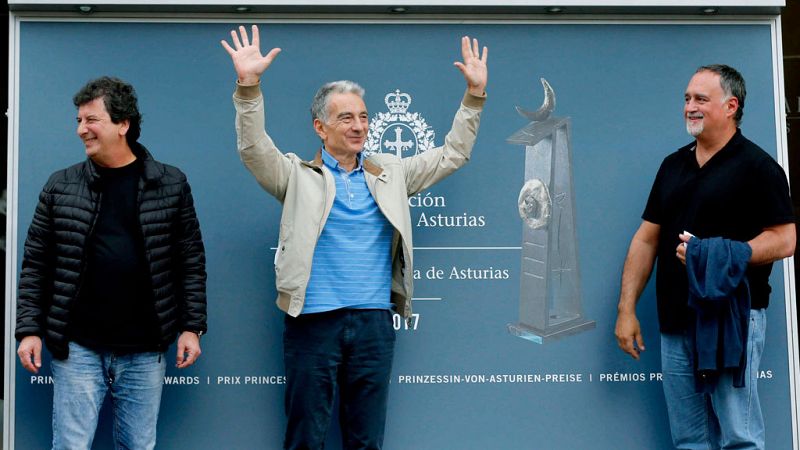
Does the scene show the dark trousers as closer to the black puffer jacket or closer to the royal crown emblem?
the black puffer jacket

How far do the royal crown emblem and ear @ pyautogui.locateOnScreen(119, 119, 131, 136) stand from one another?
108 centimetres

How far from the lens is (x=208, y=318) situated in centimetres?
438

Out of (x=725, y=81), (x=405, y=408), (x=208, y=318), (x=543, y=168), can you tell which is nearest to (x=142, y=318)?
(x=208, y=318)

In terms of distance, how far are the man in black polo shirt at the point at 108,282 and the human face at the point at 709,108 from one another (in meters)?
2.11

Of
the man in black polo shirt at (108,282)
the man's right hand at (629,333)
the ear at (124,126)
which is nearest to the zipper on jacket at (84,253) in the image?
the man in black polo shirt at (108,282)

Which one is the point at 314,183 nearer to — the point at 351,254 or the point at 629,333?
the point at 351,254

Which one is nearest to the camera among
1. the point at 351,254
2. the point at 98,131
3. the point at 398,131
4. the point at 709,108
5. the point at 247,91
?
the point at 247,91

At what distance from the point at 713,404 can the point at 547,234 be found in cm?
104

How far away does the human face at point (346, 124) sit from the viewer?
13.0 ft

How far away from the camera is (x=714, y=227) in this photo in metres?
3.95

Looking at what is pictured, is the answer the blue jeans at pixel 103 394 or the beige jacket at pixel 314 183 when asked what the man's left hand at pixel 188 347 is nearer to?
the blue jeans at pixel 103 394

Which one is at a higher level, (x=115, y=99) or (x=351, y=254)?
(x=115, y=99)

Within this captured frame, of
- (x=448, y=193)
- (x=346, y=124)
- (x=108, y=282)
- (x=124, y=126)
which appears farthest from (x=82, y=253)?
(x=448, y=193)

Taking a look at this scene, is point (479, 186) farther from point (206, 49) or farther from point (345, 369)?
point (206, 49)
